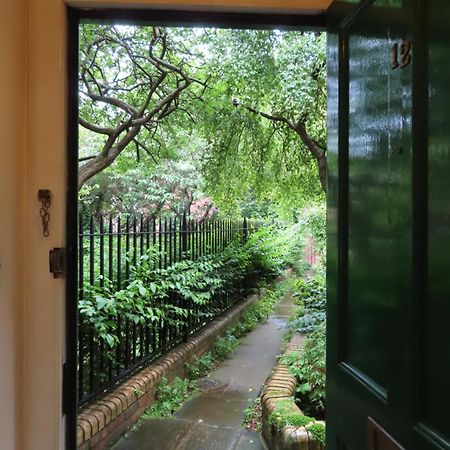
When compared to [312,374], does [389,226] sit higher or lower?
higher

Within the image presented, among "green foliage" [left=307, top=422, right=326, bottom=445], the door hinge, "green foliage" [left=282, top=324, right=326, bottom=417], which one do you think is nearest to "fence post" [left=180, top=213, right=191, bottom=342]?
"green foliage" [left=282, top=324, right=326, bottom=417]

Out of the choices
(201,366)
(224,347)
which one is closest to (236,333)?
(224,347)

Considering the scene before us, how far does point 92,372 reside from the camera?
3.02 m

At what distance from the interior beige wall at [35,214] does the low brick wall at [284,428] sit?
1.60m

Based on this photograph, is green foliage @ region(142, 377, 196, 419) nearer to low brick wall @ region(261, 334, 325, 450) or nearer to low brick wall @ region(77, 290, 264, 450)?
low brick wall @ region(77, 290, 264, 450)

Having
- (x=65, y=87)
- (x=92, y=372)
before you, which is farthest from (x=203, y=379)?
(x=65, y=87)

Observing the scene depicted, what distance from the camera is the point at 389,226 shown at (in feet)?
3.33

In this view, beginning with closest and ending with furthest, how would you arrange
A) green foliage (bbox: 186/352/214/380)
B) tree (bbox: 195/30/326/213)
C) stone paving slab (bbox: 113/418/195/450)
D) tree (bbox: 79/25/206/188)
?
stone paving slab (bbox: 113/418/195/450), tree (bbox: 195/30/326/213), tree (bbox: 79/25/206/188), green foliage (bbox: 186/352/214/380)

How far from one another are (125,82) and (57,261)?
12.6 ft

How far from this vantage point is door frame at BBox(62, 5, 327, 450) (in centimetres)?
145

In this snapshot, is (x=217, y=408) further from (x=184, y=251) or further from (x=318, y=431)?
(x=184, y=251)

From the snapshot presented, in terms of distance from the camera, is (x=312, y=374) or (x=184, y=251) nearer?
(x=312, y=374)

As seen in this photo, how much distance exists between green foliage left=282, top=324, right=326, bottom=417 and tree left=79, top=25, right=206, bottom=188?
259cm

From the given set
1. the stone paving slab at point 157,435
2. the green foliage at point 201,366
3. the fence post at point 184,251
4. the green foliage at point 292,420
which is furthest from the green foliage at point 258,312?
the green foliage at point 292,420
